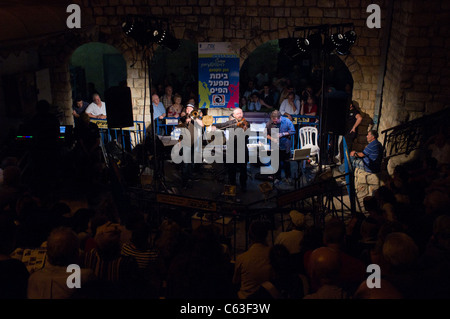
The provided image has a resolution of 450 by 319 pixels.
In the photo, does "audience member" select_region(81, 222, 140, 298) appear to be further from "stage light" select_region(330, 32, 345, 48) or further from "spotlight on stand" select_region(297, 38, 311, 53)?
"stage light" select_region(330, 32, 345, 48)

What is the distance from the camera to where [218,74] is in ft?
36.1

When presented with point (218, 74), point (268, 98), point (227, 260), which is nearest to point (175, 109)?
point (218, 74)

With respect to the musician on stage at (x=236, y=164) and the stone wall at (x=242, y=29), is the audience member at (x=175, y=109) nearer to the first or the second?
the stone wall at (x=242, y=29)

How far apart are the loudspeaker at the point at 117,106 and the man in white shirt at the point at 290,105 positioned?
13.6 feet

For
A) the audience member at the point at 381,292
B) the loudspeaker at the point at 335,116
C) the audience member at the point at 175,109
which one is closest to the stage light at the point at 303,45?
the loudspeaker at the point at 335,116

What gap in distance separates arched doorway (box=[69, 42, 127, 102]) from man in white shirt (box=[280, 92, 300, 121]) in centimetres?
596

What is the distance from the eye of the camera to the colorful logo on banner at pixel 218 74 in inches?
428

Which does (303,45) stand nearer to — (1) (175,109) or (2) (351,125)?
(2) (351,125)

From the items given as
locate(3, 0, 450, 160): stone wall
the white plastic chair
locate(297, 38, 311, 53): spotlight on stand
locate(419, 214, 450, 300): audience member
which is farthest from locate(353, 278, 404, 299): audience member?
locate(3, 0, 450, 160): stone wall

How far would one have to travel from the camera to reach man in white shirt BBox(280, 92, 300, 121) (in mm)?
11008

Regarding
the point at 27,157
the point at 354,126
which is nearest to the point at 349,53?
the point at 354,126

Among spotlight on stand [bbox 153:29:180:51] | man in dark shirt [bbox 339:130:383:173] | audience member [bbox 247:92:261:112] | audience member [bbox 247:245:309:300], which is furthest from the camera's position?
audience member [bbox 247:92:261:112]

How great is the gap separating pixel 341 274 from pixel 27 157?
690 centimetres
